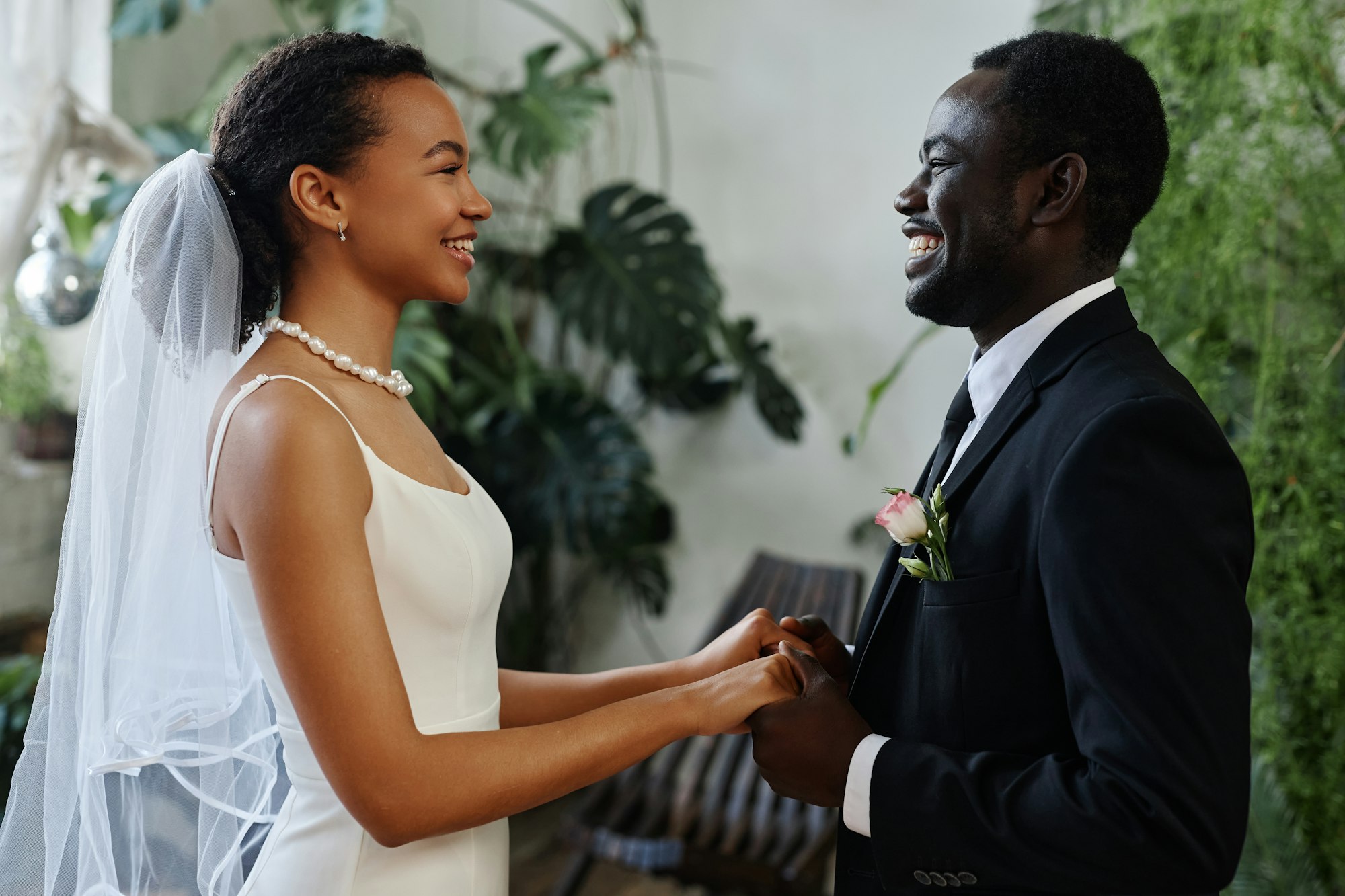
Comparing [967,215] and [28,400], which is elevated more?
[967,215]

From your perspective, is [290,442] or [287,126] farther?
[287,126]

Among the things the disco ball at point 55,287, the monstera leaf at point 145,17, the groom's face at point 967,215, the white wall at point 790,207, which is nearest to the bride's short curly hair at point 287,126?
the groom's face at point 967,215

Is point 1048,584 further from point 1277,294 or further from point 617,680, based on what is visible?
point 1277,294

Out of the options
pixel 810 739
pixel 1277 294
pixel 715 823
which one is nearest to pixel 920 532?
pixel 810 739

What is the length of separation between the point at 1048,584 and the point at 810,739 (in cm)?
34

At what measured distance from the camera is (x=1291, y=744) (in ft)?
6.90

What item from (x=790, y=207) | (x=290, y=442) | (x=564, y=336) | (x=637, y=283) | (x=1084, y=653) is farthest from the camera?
(x=564, y=336)

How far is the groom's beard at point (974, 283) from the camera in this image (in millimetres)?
1188

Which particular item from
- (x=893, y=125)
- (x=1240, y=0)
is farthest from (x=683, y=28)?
(x=1240, y=0)

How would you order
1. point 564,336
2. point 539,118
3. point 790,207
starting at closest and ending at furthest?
point 539,118 → point 790,207 → point 564,336

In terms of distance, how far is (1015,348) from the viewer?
3.96ft

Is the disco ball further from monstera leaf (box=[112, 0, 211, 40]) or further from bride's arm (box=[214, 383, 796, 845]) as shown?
bride's arm (box=[214, 383, 796, 845])

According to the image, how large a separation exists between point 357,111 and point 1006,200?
755 millimetres

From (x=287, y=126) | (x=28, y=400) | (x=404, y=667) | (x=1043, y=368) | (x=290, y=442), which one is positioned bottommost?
(x=404, y=667)
